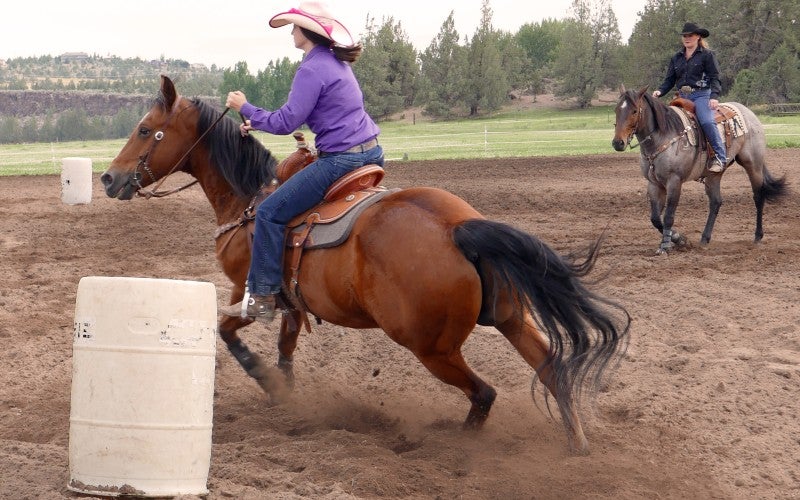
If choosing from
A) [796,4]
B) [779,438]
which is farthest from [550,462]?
[796,4]

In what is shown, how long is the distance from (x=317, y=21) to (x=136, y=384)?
2.58 meters

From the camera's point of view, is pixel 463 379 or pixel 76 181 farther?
pixel 76 181

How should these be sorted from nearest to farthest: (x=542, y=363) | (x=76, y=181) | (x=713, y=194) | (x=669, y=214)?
(x=542, y=363) → (x=669, y=214) → (x=713, y=194) → (x=76, y=181)

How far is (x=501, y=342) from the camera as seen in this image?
8117 millimetres

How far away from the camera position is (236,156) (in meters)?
6.78

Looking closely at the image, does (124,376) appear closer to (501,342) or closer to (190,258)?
(501,342)

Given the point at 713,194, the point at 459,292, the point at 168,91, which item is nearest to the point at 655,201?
the point at 713,194

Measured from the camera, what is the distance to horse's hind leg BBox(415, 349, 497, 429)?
213 inches

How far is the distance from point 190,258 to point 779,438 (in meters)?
8.36

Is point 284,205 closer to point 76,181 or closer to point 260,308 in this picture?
point 260,308

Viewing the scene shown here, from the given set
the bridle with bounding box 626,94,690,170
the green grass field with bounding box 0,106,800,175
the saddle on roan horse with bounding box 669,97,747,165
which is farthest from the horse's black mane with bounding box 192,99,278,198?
the green grass field with bounding box 0,106,800,175

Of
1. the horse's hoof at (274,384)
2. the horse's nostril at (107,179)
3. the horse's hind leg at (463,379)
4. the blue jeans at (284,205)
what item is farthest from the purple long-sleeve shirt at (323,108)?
the horse's hoof at (274,384)

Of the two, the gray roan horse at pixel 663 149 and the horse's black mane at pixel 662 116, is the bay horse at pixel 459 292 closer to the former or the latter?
the gray roan horse at pixel 663 149

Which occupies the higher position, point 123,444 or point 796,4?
point 796,4
